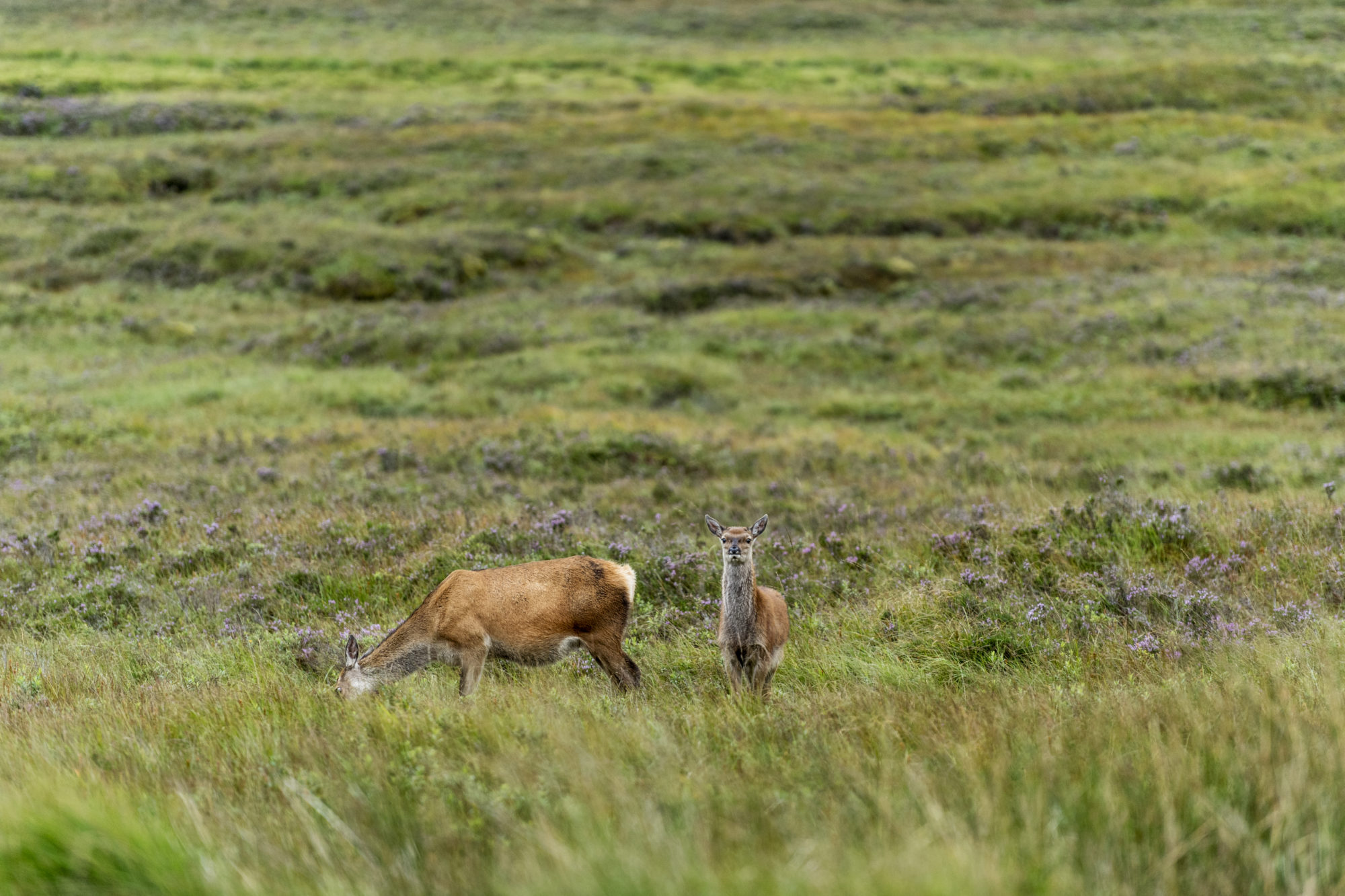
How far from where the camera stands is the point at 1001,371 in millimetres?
19500

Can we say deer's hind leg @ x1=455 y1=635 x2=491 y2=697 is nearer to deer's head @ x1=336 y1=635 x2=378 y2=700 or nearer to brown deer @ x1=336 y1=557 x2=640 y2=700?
brown deer @ x1=336 y1=557 x2=640 y2=700

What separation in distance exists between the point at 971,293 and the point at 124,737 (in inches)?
1027

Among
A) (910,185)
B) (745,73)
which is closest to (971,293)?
(910,185)

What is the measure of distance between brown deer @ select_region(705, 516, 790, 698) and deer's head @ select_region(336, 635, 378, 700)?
7.00ft

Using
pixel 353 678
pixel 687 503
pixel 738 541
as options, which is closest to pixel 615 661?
A: pixel 738 541

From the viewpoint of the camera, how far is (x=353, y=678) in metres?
5.15

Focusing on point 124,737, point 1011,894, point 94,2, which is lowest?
point 124,737

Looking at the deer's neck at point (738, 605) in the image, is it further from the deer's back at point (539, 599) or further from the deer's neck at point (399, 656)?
the deer's neck at point (399, 656)

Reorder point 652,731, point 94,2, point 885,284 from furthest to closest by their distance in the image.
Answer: point 94,2
point 885,284
point 652,731

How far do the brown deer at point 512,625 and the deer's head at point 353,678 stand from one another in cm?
6

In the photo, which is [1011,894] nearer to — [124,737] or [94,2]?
[124,737]

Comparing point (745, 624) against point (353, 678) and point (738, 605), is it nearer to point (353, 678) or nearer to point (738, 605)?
point (738, 605)

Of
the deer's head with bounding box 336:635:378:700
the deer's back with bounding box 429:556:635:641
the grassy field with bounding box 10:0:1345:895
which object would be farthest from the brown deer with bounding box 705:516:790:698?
the deer's head with bounding box 336:635:378:700

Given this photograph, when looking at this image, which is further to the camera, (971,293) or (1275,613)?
(971,293)
